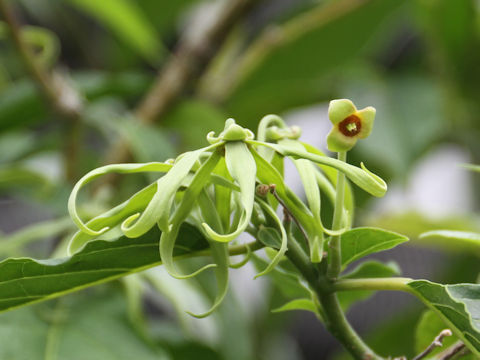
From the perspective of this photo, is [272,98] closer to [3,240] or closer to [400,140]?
[400,140]

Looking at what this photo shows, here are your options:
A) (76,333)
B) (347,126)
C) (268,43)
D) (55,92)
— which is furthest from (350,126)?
(268,43)

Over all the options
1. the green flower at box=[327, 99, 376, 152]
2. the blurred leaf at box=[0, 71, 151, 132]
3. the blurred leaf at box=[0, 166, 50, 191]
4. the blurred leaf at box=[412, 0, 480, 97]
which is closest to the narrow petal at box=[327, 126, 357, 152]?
the green flower at box=[327, 99, 376, 152]

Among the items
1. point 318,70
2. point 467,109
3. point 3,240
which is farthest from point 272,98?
point 3,240

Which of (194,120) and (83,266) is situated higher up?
(194,120)

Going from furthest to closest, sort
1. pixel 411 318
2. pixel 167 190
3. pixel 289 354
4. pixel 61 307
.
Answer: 1. pixel 289 354
2. pixel 411 318
3. pixel 61 307
4. pixel 167 190

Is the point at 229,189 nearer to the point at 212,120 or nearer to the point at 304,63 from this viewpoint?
the point at 212,120

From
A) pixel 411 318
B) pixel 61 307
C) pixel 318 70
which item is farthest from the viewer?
pixel 318 70

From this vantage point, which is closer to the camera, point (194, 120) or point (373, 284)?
point (373, 284)
